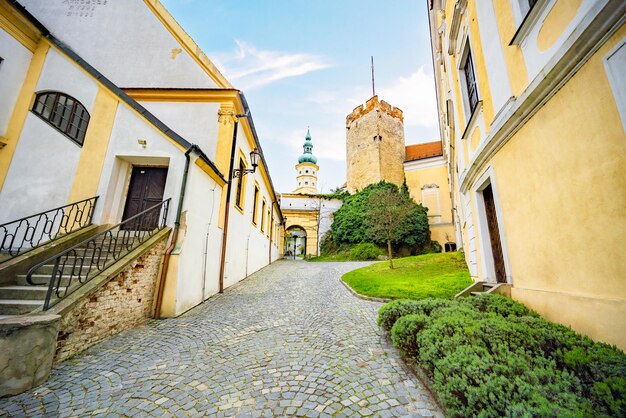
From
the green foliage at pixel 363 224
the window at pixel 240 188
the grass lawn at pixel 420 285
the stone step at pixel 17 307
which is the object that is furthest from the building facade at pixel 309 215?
the stone step at pixel 17 307

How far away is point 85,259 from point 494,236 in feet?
29.6

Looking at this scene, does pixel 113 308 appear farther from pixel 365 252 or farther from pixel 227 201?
pixel 365 252

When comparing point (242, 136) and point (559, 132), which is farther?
point (242, 136)

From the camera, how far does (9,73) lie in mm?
6453

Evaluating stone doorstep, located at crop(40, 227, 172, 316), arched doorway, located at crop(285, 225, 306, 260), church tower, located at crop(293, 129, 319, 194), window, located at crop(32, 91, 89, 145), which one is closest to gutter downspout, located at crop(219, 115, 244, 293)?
stone doorstep, located at crop(40, 227, 172, 316)

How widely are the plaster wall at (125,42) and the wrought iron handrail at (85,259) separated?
636cm

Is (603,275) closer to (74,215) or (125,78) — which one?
(74,215)

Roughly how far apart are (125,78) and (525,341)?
Answer: 13.3 meters

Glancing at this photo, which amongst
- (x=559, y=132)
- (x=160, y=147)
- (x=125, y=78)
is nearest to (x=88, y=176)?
(x=160, y=147)

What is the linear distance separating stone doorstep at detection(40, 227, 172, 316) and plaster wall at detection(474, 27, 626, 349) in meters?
6.34

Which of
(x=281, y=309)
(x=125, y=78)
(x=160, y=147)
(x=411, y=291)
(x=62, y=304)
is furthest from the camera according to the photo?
(x=125, y=78)

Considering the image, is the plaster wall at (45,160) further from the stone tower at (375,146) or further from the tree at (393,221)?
the stone tower at (375,146)

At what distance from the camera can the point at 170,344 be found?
391 centimetres

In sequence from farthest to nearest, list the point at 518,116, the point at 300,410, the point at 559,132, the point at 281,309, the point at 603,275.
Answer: the point at 281,309 → the point at 518,116 → the point at 559,132 → the point at 603,275 → the point at 300,410
